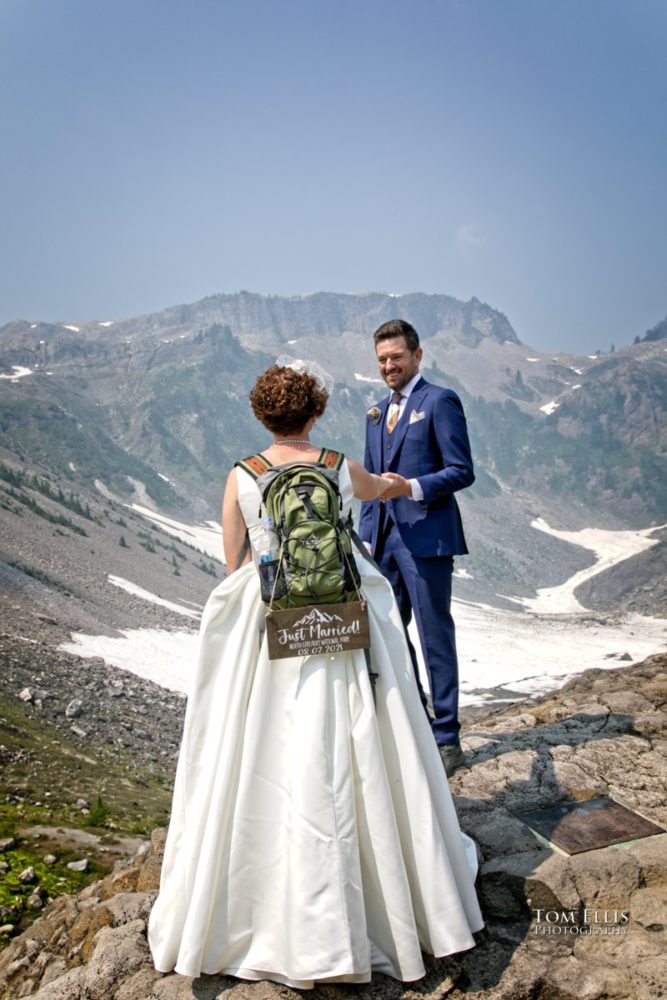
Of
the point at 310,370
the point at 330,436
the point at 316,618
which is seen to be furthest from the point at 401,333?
the point at 330,436

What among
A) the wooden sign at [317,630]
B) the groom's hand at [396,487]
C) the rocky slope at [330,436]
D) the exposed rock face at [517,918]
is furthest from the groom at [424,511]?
the rocky slope at [330,436]

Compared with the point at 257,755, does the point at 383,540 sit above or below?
above

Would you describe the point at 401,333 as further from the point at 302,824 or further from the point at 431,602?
the point at 302,824

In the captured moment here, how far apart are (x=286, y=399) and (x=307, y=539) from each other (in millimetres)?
685

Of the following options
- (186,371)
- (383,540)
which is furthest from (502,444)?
(383,540)

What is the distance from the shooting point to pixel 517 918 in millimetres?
3322

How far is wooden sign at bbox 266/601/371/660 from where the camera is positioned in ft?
9.27

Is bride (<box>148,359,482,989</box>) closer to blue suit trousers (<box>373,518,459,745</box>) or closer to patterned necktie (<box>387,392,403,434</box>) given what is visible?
blue suit trousers (<box>373,518,459,745</box>)

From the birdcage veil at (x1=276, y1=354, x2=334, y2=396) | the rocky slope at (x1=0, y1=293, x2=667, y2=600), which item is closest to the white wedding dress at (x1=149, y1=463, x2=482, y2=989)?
the birdcage veil at (x1=276, y1=354, x2=334, y2=396)

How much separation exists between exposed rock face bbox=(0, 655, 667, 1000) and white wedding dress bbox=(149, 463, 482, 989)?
0.17 m

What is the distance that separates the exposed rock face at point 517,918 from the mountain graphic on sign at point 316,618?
1.54 metres

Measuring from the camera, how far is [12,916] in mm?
4477

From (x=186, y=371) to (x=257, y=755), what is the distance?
15611cm

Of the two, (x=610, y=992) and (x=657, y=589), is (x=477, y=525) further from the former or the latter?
(x=610, y=992)
